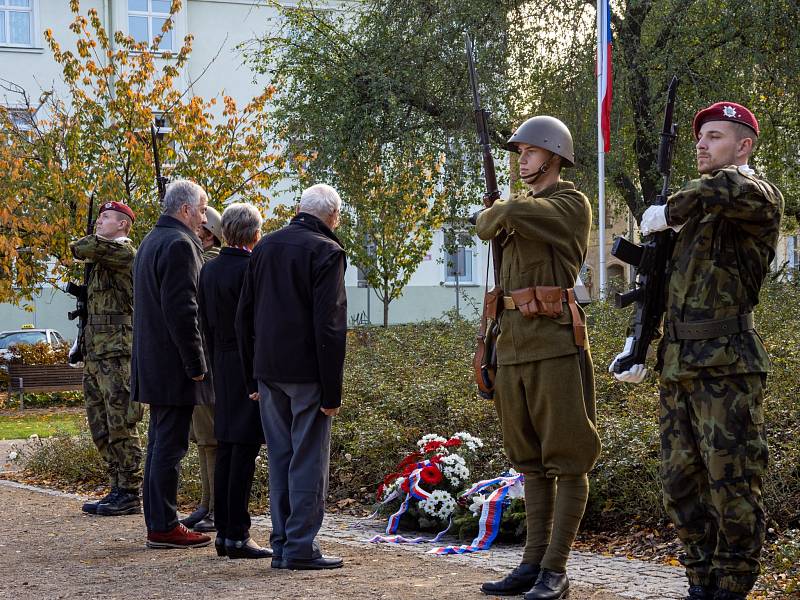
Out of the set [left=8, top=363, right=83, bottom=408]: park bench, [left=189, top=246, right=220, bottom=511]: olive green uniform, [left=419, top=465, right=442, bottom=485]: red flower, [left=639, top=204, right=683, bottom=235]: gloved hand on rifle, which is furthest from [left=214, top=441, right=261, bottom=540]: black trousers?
[left=8, top=363, right=83, bottom=408]: park bench

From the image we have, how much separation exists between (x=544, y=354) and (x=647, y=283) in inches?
22.8

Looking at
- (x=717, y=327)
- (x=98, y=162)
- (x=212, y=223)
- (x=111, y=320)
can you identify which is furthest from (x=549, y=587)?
(x=98, y=162)

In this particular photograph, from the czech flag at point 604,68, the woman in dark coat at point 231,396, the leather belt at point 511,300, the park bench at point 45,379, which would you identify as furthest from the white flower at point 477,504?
the park bench at point 45,379

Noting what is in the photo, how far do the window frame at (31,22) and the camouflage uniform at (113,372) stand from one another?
94.0ft

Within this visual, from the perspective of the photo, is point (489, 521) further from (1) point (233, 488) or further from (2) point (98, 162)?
(2) point (98, 162)

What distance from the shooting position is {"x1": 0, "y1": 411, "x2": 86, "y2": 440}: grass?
16.5 m

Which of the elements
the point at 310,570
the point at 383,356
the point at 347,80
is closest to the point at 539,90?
the point at 347,80

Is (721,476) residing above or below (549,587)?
above

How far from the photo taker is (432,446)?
8.59 m

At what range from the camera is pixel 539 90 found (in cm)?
1820

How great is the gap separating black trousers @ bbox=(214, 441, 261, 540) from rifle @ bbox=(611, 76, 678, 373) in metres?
2.61

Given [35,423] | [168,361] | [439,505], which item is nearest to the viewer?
[168,361]

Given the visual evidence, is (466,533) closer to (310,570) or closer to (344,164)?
(310,570)

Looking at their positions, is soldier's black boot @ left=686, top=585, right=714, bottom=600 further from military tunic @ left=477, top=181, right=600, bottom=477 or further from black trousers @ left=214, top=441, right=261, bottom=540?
black trousers @ left=214, top=441, right=261, bottom=540
